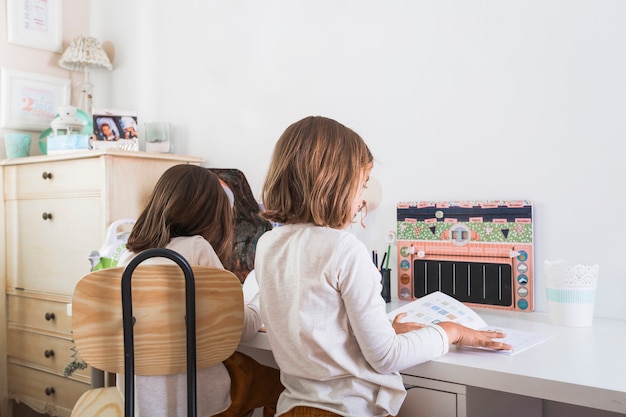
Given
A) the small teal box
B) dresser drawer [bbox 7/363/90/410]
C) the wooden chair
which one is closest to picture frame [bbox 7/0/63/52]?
the small teal box

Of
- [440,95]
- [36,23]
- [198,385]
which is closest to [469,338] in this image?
[198,385]

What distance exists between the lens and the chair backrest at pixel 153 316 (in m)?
1.21

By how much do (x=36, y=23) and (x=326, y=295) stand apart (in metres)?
2.26

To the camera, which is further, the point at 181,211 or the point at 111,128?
the point at 111,128

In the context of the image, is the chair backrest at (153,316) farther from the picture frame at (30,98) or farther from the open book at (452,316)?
the picture frame at (30,98)

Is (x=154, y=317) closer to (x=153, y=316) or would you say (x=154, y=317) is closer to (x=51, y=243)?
(x=153, y=316)

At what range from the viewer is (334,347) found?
1.10 m

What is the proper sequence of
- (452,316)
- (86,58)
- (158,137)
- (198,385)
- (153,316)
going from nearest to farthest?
(153,316), (198,385), (452,316), (158,137), (86,58)

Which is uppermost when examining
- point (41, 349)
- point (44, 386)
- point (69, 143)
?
point (69, 143)

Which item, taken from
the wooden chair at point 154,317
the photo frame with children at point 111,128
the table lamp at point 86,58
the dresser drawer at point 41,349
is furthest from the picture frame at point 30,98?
the wooden chair at point 154,317

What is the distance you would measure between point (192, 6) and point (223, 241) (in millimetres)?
1326

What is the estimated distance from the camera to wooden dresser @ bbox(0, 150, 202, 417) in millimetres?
2230

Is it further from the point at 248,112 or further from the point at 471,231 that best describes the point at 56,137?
the point at 471,231

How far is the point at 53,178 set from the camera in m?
2.38
